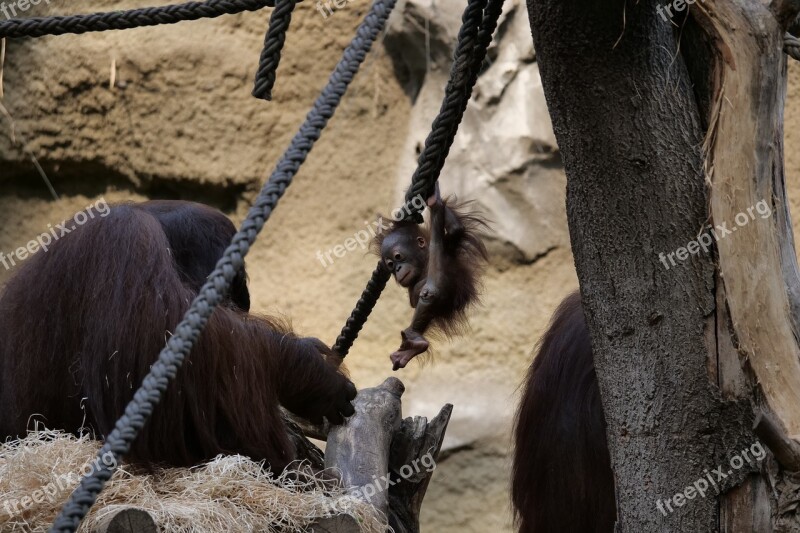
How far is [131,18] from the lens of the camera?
7.77 ft

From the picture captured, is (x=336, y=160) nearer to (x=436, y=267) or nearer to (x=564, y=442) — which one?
(x=436, y=267)

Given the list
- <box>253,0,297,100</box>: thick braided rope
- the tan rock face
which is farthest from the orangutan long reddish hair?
the tan rock face

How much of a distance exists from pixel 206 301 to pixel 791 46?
1.11 meters

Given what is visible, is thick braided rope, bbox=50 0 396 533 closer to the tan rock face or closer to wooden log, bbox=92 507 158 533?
wooden log, bbox=92 507 158 533

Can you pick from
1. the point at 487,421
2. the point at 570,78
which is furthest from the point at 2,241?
the point at 570,78

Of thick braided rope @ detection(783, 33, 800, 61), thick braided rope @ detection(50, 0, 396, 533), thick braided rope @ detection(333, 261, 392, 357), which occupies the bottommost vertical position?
thick braided rope @ detection(333, 261, 392, 357)

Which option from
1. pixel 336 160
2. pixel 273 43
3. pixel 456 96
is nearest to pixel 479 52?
pixel 456 96

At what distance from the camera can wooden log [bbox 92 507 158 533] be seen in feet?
6.10

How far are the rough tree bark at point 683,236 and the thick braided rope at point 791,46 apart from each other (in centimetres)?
2

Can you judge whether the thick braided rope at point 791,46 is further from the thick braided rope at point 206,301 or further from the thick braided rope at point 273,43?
the thick braided rope at point 273,43

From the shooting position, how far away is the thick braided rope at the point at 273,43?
187cm

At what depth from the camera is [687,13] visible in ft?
6.01

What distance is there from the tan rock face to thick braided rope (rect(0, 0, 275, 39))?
3.04 metres

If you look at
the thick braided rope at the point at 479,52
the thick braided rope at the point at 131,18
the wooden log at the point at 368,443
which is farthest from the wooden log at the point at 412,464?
the thick braided rope at the point at 131,18
